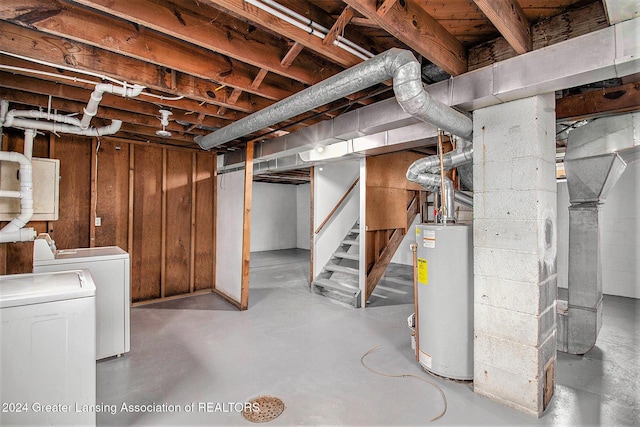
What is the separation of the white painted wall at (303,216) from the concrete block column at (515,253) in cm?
787

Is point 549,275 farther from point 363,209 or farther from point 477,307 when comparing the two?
point 363,209

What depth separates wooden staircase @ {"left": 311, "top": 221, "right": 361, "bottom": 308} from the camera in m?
4.47

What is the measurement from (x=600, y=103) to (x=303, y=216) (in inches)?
328

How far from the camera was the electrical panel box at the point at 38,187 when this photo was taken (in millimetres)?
3052

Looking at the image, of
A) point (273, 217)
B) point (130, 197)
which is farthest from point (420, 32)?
point (273, 217)

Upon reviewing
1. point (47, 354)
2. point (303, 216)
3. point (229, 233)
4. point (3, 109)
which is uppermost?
point (3, 109)

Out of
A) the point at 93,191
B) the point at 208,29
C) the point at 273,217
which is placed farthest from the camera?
the point at 273,217

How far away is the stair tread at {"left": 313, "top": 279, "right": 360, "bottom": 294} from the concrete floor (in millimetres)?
403

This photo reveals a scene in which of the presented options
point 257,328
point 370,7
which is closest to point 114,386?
point 257,328

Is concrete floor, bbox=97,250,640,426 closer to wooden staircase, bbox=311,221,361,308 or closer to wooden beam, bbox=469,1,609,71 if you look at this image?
wooden staircase, bbox=311,221,361,308

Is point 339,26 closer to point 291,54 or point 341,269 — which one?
point 291,54

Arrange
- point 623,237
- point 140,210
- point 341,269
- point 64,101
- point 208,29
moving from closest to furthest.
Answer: point 208,29 → point 64,101 → point 140,210 → point 623,237 → point 341,269

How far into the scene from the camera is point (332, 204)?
5391 mm

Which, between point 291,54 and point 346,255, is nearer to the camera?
point 291,54
